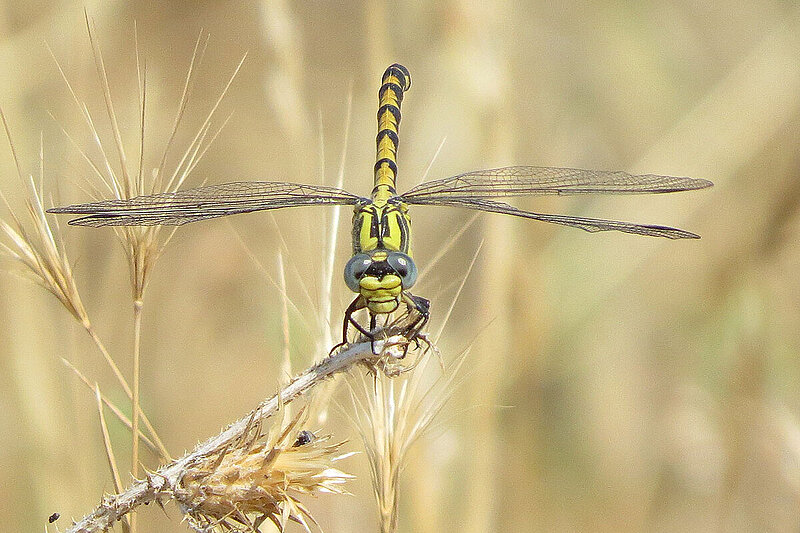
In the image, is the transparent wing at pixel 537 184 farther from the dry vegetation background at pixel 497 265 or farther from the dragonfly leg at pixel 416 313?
the dragonfly leg at pixel 416 313

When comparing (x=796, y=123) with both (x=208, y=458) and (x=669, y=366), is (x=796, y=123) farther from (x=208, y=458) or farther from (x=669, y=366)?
(x=208, y=458)

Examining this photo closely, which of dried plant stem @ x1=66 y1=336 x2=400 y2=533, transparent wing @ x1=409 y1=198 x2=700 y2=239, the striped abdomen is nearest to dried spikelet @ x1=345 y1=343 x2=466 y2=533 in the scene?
dried plant stem @ x1=66 y1=336 x2=400 y2=533

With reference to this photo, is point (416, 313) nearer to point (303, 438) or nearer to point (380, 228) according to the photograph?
point (380, 228)

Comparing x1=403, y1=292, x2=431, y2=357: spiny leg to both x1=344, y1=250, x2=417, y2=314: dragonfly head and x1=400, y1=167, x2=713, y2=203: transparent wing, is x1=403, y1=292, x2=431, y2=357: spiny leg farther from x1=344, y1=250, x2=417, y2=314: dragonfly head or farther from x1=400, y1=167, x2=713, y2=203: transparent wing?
x1=400, y1=167, x2=713, y2=203: transparent wing

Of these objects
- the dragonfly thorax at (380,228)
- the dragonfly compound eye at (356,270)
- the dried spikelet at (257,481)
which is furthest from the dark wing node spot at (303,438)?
the dragonfly thorax at (380,228)

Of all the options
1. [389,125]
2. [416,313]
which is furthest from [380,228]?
[389,125]

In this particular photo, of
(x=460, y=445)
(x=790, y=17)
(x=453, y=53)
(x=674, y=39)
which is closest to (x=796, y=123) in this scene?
(x=790, y=17)
